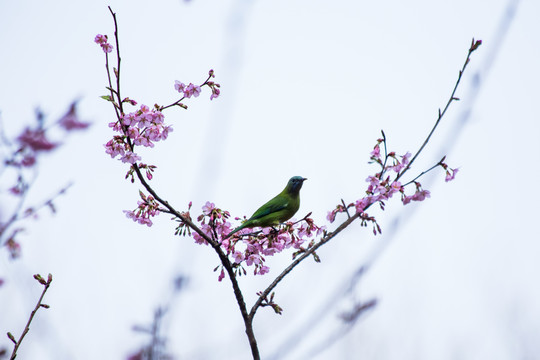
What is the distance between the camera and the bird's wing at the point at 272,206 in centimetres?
587

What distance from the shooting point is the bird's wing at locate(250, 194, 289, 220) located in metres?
5.87

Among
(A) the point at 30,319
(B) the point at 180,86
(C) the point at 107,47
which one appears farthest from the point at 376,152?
(A) the point at 30,319

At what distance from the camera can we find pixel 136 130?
4.56 meters

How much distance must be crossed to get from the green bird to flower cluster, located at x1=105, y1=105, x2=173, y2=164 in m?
1.16

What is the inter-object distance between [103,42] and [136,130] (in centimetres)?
78

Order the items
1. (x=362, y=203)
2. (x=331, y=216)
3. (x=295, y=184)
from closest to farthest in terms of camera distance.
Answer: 1. (x=362, y=203)
2. (x=331, y=216)
3. (x=295, y=184)

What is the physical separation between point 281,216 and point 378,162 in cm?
155

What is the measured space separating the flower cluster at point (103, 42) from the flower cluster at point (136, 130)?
0.57m

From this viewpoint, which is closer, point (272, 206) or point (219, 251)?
point (219, 251)

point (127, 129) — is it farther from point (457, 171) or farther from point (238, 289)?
point (457, 171)

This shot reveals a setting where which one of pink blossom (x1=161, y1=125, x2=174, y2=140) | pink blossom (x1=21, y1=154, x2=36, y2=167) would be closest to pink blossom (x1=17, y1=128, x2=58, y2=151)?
pink blossom (x1=21, y1=154, x2=36, y2=167)

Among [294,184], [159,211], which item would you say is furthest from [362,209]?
[294,184]

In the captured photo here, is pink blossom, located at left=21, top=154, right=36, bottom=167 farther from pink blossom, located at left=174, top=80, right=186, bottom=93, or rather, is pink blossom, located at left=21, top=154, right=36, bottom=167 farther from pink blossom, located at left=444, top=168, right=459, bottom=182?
pink blossom, located at left=444, top=168, right=459, bottom=182

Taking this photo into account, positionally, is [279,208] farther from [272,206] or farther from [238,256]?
[238,256]
